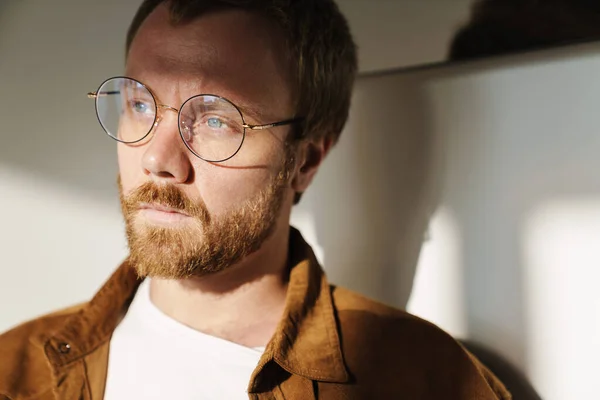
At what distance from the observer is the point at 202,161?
3.22 feet

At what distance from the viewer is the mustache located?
38.0 inches

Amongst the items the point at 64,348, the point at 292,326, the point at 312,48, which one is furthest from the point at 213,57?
the point at 64,348

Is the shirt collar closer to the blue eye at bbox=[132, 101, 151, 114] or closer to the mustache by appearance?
the mustache

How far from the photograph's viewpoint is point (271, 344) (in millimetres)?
1015

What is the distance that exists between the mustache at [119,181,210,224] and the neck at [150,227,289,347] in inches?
5.6

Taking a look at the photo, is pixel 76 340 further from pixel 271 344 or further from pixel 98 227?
pixel 98 227

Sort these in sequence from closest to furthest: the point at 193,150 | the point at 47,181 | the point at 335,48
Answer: the point at 193,150 → the point at 335,48 → the point at 47,181

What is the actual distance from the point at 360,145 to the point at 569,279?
1.84 ft

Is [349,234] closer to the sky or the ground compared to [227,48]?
closer to the ground

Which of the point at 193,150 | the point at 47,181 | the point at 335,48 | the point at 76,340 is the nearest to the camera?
the point at 193,150

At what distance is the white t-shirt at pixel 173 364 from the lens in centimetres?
101

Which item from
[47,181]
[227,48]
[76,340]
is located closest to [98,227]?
[47,181]

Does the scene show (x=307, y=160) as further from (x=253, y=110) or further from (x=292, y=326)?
(x=292, y=326)

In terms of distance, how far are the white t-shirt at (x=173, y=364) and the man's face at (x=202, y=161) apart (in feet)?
0.47
